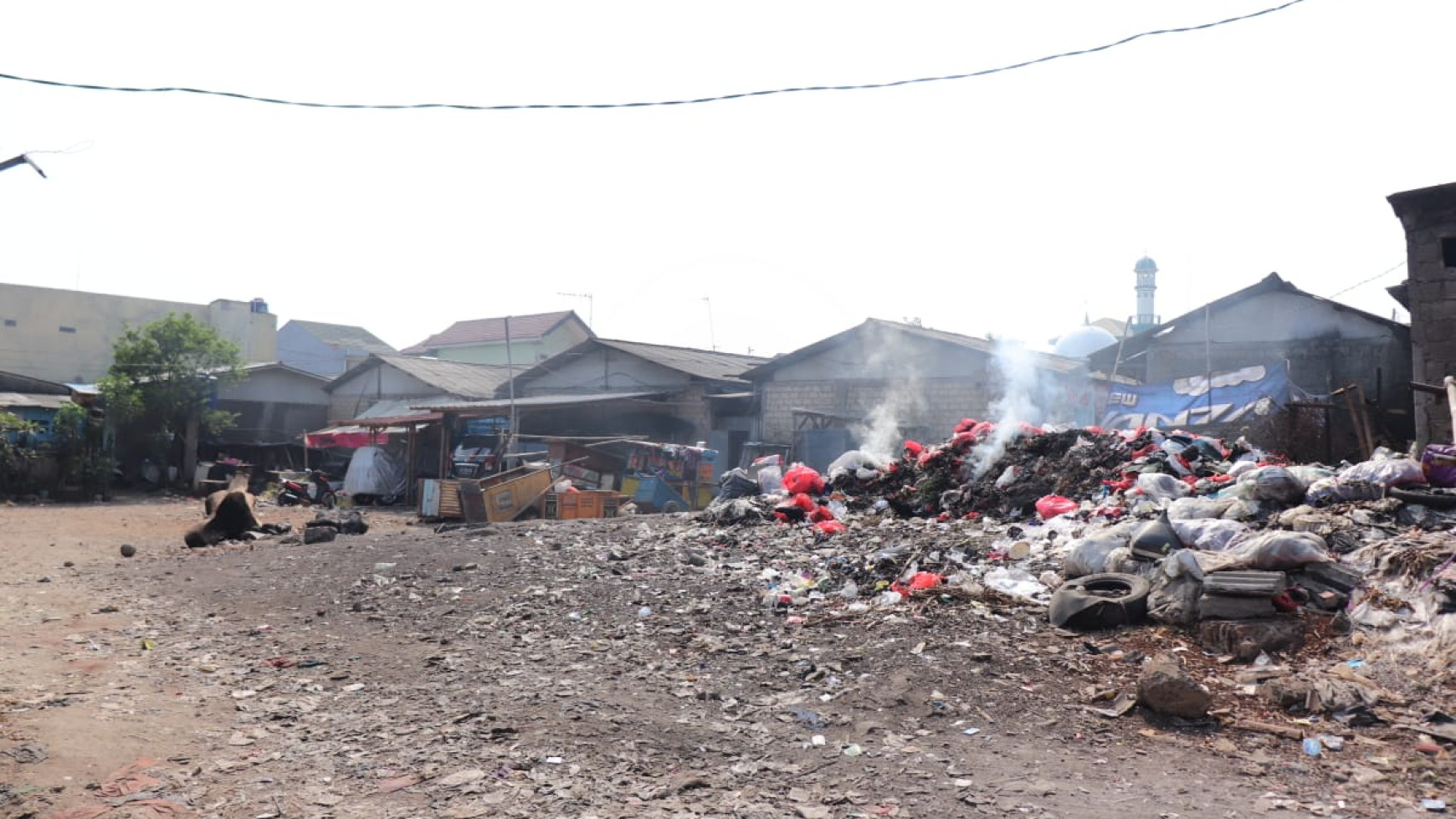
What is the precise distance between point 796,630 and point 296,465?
23282 mm

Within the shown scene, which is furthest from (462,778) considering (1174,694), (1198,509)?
(1198,509)

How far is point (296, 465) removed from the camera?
26.2m

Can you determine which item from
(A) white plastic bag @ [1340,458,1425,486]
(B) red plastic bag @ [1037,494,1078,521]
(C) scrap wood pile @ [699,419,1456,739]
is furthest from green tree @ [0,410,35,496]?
(A) white plastic bag @ [1340,458,1425,486]

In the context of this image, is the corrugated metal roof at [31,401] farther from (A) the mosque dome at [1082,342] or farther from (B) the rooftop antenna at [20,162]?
(A) the mosque dome at [1082,342]

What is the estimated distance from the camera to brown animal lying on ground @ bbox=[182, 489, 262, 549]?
1341cm

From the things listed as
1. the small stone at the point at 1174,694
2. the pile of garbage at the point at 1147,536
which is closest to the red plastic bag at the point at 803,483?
the pile of garbage at the point at 1147,536

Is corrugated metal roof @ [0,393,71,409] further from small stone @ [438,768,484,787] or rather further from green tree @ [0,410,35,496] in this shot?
small stone @ [438,768,484,787]

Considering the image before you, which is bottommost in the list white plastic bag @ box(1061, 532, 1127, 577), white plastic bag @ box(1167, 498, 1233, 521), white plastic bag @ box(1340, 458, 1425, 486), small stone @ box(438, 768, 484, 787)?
small stone @ box(438, 768, 484, 787)

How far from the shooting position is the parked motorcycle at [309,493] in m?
20.9

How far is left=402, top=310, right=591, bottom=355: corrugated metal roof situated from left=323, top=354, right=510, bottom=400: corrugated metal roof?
8.31m

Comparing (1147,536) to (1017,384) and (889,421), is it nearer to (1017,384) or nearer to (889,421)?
(1017,384)

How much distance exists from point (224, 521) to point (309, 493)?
26.1 feet

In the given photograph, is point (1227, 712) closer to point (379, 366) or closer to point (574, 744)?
point (574, 744)

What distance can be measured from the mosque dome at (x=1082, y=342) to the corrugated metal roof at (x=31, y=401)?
27873mm
